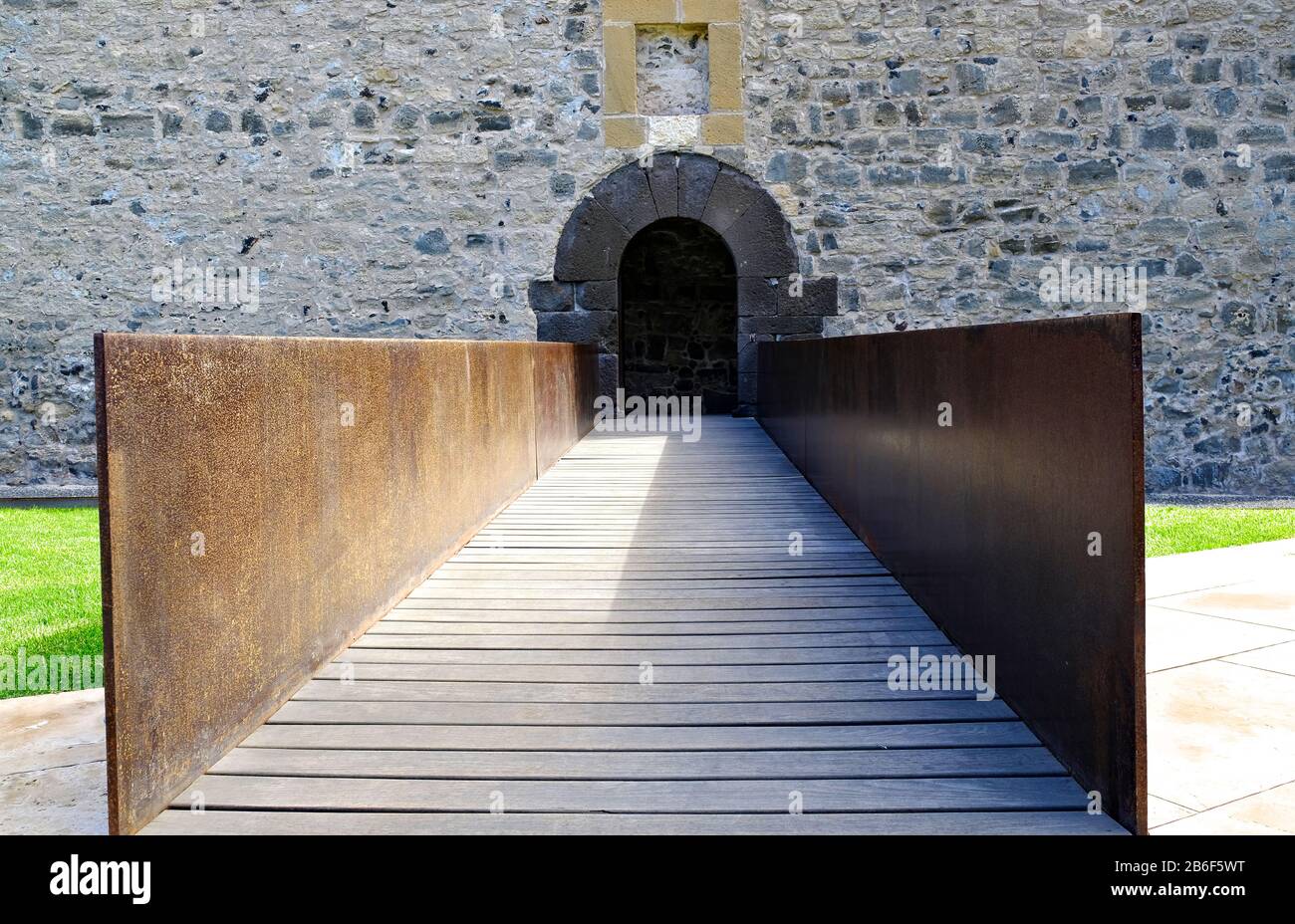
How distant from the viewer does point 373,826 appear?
181 cm

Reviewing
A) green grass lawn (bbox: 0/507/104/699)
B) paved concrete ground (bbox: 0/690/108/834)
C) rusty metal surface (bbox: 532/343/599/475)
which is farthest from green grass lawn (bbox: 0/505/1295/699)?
rusty metal surface (bbox: 532/343/599/475)

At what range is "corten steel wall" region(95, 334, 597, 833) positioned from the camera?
1755 millimetres

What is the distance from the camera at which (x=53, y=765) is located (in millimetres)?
2252

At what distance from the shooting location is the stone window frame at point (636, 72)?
817 cm

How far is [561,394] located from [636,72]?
2817 millimetres

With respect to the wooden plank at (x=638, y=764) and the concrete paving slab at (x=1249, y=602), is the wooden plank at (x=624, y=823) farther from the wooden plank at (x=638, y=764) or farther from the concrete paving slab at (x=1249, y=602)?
the concrete paving slab at (x=1249, y=602)

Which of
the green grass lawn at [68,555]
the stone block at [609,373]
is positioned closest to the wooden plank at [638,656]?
the green grass lawn at [68,555]

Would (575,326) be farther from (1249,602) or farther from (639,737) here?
(639,737)

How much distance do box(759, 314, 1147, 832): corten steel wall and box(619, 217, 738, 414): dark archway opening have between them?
833cm

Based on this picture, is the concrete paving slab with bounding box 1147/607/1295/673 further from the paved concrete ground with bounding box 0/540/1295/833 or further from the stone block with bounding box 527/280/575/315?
the stone block with bounding box 527/280/575/315

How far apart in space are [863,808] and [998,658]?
27.3 inches

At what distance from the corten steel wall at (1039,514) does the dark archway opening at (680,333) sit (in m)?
8.33
